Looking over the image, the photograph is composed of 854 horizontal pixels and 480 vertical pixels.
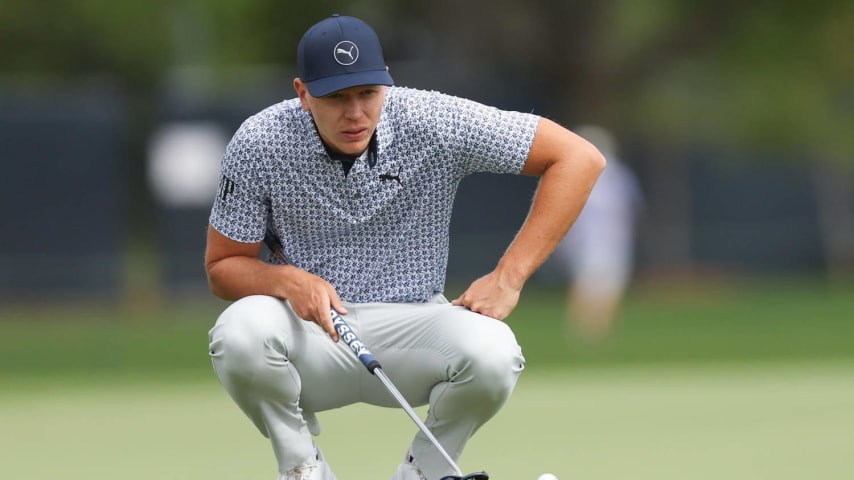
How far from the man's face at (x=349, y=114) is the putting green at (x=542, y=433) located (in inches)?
77.6

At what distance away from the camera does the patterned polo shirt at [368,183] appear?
5.97m

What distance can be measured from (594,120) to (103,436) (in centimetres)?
1880

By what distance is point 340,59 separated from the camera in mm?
5734

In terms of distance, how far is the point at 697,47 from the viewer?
2589 cm

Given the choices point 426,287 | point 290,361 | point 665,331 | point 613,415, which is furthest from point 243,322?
point 665,331

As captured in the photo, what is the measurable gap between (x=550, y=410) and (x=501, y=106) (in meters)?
18.0

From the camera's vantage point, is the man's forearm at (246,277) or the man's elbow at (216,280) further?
the man's elbow at (216,280)

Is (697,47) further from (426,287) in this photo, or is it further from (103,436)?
(426,287)

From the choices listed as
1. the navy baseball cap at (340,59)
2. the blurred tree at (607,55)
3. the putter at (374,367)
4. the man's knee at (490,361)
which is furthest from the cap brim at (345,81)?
the blurred tree at (607,55)

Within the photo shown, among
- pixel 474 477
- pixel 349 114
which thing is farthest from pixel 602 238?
pixel 474 477

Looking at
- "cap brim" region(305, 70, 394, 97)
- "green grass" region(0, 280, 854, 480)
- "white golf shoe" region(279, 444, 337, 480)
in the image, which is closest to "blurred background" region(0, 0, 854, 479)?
"green grass" region(0, 280, 854, 480)

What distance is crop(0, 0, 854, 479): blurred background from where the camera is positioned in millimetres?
21312

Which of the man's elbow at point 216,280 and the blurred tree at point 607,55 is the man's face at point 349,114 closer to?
the man's elbow at point 216,280

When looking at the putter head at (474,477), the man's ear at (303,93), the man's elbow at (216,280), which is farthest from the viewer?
the man's elbow at (216,280)
